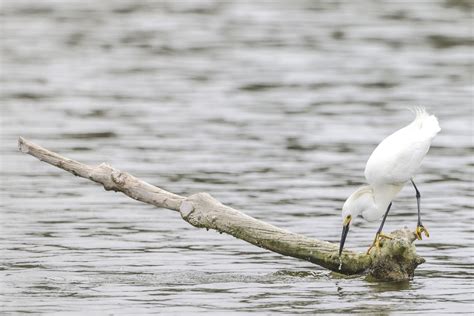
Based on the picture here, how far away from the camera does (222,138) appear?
21.5 meters

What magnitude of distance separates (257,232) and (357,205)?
1186mm

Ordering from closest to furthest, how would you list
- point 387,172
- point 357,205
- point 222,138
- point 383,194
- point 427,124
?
1. point 357,205
2. point 387,172
3. point 383,194
4. point 427,124
5. point 222,138

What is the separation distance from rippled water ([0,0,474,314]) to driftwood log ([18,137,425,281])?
19 cm

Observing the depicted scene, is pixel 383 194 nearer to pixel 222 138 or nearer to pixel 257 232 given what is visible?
pixel 257 232

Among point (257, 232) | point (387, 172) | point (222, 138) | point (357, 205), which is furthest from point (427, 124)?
point (222, 138)

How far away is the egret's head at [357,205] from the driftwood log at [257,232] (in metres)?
0.41

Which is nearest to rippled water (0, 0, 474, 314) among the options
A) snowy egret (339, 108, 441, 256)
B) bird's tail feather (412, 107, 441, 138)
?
snowy egret (339, 108, 441, 256)

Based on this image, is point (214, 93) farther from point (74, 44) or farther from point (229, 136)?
Result: point (74, 44)

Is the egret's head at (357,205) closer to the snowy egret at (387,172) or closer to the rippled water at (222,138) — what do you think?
the snowy egret at (387,172)

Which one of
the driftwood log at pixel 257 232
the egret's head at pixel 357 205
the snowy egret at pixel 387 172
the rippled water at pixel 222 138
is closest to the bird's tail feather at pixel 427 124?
the snowy egret at pixel 387 172

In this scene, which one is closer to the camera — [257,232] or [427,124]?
[257,232]

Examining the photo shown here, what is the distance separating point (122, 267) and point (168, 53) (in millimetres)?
18232

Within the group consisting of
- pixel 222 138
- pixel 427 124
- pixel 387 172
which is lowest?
pixel 222 138

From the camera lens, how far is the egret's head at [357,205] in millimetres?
13344
